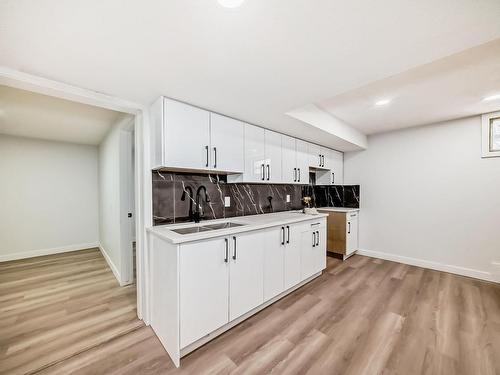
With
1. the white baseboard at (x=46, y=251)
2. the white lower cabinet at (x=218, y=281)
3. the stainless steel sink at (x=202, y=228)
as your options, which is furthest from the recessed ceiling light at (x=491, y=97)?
the white baseboard at (x=46, y=251)

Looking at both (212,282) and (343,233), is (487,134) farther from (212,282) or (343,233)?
(212,282)

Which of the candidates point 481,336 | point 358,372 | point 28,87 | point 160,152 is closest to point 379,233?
point 481,336

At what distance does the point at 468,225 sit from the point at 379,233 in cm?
120

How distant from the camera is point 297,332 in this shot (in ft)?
6.28

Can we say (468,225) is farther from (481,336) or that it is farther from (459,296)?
(481,336)

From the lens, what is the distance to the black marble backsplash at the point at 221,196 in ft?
7.27

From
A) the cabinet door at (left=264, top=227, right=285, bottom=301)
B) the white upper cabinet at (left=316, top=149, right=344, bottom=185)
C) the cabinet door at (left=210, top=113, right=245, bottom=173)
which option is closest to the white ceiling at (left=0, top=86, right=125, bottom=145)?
the cabinet door at (left=210, top=113, right=245, bottom=173)

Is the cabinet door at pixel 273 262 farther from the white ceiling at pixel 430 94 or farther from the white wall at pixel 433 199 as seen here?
the white wall at pixel 433 199

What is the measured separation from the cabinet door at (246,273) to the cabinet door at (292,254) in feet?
1.44

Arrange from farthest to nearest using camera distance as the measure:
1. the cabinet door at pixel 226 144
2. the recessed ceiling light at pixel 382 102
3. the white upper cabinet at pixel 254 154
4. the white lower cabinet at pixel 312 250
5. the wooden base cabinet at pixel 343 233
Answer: the wooden base cabinet at pixel 343 233 → the white lower cabinet at pixel 312 250 → the white upper cabinet at pixel 254 154 → the recessed ceiling light at pixel 382 102 → the cabinet door at pixel 226 144

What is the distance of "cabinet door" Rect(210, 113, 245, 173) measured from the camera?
2.21 meters

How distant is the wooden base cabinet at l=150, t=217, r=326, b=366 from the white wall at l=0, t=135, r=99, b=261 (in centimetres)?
386

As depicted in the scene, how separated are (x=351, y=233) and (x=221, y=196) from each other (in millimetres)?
2687

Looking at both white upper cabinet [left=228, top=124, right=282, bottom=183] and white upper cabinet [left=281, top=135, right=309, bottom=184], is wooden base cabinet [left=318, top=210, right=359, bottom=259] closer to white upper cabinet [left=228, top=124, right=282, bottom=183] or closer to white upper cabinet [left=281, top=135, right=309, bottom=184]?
white upper cabinet [left=281, top=135, right=309, bottom=184]
